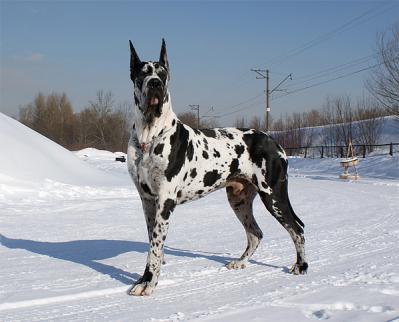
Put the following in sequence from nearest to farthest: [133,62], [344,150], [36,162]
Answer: [133,62]
[36,162]
[344,150]

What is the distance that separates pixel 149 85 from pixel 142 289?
1.93 m

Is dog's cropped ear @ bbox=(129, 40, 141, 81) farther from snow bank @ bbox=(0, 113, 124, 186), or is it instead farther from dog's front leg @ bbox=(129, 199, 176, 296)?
snow bank @ bbox=(0, 113, 124, 186)

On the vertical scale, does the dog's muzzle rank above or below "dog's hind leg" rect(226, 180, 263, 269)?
above

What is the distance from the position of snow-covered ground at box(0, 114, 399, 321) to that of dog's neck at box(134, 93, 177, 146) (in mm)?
1494

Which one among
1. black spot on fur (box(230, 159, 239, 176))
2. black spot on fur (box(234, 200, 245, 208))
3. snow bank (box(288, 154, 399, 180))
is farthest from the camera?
snow bank (box(288, 154, 399, 180))

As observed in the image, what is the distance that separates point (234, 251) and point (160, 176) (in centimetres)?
240

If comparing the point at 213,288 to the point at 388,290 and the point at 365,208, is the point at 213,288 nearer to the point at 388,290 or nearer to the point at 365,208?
the point at 388,290

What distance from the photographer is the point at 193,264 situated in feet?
18.7

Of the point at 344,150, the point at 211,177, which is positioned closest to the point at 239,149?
the point at 211,177

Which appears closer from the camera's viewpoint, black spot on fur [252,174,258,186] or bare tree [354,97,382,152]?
black spot on fur [252,174,258,186]

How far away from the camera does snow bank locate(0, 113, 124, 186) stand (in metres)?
14.8

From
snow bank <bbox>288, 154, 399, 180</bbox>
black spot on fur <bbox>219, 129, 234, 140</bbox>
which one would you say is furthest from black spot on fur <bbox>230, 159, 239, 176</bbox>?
snow bank <bbox>288, 154, 399, 180</bbox>

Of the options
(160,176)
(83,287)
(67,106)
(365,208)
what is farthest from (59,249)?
(67,106)

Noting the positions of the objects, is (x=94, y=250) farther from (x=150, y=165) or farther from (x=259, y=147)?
(x=259, y=147)
